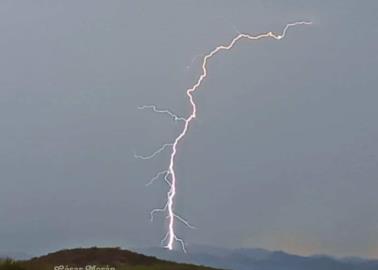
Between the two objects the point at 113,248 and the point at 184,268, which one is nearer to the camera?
the point at 184,268

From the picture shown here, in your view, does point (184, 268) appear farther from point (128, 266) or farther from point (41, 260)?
point (41, 260)

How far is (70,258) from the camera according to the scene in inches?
1822

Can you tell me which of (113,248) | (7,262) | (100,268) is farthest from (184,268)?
(7,262)

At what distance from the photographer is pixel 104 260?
44.9m

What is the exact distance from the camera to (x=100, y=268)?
136 feet

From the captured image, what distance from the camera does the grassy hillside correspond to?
42531 millimetres

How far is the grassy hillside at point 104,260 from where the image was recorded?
140 ft

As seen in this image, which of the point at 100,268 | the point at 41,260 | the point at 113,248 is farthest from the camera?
the point at 113,248

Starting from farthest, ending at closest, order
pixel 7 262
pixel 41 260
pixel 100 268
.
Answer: pixel 41 260, pixel 100 268, pixel 7 262

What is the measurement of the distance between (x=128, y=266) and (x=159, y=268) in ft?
7.30

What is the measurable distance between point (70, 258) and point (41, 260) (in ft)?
6.35

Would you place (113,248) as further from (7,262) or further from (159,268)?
(7,262)

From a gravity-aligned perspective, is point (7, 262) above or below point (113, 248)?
below

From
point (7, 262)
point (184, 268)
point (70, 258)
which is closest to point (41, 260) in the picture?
point (70, 258)
